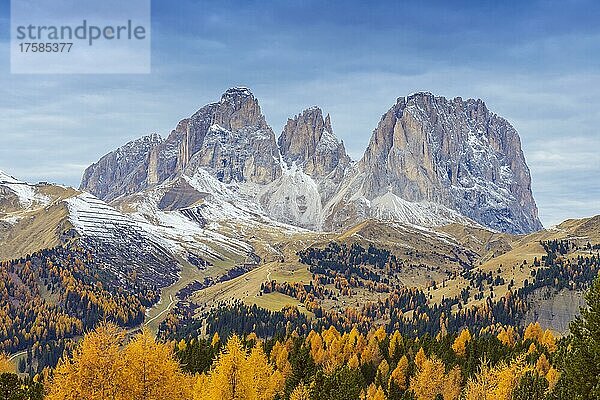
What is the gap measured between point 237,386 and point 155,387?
8.78m

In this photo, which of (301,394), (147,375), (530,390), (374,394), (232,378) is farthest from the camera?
(374,394)

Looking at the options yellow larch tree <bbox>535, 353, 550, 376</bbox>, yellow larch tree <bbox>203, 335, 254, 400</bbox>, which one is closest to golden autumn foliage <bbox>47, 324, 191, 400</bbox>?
yellow larch tree <bbox>203, 335, 254, 400</bbox>

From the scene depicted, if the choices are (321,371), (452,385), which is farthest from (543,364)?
(321,371)

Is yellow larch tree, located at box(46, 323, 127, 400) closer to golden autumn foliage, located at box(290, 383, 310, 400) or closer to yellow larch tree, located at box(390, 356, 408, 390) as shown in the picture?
golden autumn foliage, located at box(290, 383, 310, 400)

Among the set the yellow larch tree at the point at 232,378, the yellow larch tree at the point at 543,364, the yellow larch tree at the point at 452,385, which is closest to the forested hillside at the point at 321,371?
the yellow larch tree at the point at 232,378

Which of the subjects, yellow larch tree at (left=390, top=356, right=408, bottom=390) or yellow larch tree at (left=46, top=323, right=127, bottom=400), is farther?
yellow larch tree at (left=390, top=356, right=408, bottom=390)

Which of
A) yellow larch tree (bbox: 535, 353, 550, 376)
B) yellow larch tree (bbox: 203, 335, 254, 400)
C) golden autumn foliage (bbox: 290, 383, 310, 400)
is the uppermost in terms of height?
A: yellow larch tree (bbox: 203, 335, 254, 400)

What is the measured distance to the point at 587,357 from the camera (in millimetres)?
45000

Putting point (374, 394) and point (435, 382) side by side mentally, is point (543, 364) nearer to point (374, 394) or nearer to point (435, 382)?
point (435, 382)

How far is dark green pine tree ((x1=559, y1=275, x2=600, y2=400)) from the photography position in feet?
145

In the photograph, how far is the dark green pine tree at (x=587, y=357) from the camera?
4422cm

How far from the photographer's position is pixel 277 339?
15062 centimetres

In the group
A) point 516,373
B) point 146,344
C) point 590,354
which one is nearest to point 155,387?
point 146,344

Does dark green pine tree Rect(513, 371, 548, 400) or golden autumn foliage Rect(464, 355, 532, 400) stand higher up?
dark green pine tree Rect(513, 371, 548, 400)
